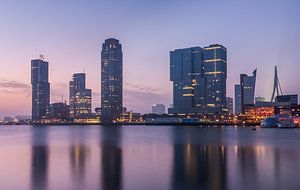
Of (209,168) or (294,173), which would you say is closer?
(294,173)

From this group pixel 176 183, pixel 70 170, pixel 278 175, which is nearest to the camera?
pixel 176 183

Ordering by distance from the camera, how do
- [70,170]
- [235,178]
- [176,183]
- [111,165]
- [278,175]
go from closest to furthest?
[176,183]
[235,178]
[278,175]
[70,170]
[111,165]

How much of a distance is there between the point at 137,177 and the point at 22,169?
14.1m

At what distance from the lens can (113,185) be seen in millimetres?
28031

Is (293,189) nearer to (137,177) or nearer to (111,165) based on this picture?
(137,177)

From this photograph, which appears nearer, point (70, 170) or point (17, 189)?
point (17, 189)

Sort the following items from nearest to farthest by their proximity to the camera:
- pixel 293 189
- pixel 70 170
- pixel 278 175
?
pixel 293 189 → pixel 278 175 → pixel 70 170

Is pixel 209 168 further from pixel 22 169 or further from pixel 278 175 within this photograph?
pixel 22 169

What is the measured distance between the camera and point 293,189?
26.8 m

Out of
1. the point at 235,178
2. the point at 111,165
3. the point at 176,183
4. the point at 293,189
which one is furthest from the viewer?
the point at 111,165

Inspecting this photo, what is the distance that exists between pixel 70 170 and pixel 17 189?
9.59m

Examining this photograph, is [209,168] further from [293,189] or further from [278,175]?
[293,189]

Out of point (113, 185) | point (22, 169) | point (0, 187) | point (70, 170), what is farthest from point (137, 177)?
point (22, 169)

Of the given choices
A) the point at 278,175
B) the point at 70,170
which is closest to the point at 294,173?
the point at 278,175
